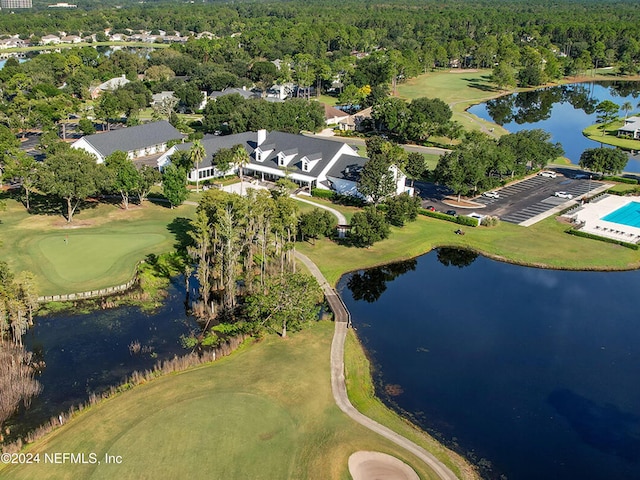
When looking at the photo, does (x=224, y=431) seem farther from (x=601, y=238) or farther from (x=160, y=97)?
(x=160, y=97)

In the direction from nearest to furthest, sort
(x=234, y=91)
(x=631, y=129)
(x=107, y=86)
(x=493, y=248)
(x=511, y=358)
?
(x=511, y=358) < (x=493, y=248) < (x=631, y=129) < (x=234, y=91) < (x=107, y=86)

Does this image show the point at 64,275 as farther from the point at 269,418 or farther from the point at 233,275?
the point at 269,418

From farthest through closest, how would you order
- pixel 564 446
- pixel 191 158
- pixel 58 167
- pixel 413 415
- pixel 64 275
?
pixel 191 158 < pixel 58 167 < pixel 64 275 < pixel 413 415 < pixel 564 446

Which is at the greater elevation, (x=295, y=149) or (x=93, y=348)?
(x=295, y=149)

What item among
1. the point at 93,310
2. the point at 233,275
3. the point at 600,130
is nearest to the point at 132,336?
the point at 93,310

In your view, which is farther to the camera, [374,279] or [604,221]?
[604,221]

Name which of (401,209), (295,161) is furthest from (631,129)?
(401,209)

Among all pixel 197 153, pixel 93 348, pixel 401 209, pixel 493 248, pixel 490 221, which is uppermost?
pixel 197 153
